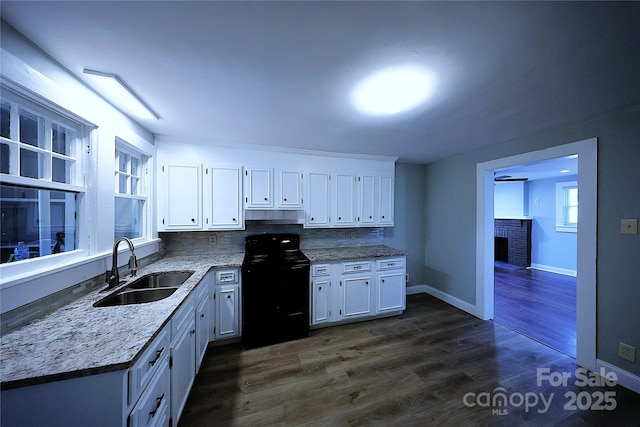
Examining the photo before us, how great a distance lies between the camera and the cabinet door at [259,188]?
2.89 meters

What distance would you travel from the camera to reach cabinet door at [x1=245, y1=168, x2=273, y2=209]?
289 centimetres

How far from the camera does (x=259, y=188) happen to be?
2.93 meters

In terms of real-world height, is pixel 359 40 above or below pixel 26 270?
above

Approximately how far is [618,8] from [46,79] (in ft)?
9.35

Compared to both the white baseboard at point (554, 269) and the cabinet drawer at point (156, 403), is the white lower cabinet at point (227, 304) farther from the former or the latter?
the white baseboard at point (554, 269)

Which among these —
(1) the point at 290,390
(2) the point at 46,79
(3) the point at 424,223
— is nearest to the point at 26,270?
(2) the point at 46,79

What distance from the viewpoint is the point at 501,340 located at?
2.55 metres

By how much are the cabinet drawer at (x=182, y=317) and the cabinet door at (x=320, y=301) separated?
4.49 feet

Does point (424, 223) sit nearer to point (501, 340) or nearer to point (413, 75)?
point (501, 340)

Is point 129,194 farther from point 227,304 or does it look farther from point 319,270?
point 319,270

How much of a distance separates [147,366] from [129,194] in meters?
1.81

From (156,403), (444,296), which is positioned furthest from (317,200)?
(444,296)

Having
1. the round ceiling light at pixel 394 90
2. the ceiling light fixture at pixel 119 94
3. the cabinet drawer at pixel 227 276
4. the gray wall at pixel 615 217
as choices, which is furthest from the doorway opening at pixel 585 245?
the ceiling light fixture at pixel 119 94

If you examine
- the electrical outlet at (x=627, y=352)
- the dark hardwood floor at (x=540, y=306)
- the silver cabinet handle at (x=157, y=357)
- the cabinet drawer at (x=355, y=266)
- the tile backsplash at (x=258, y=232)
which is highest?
the tile backsplash at (x=258, y=232)
